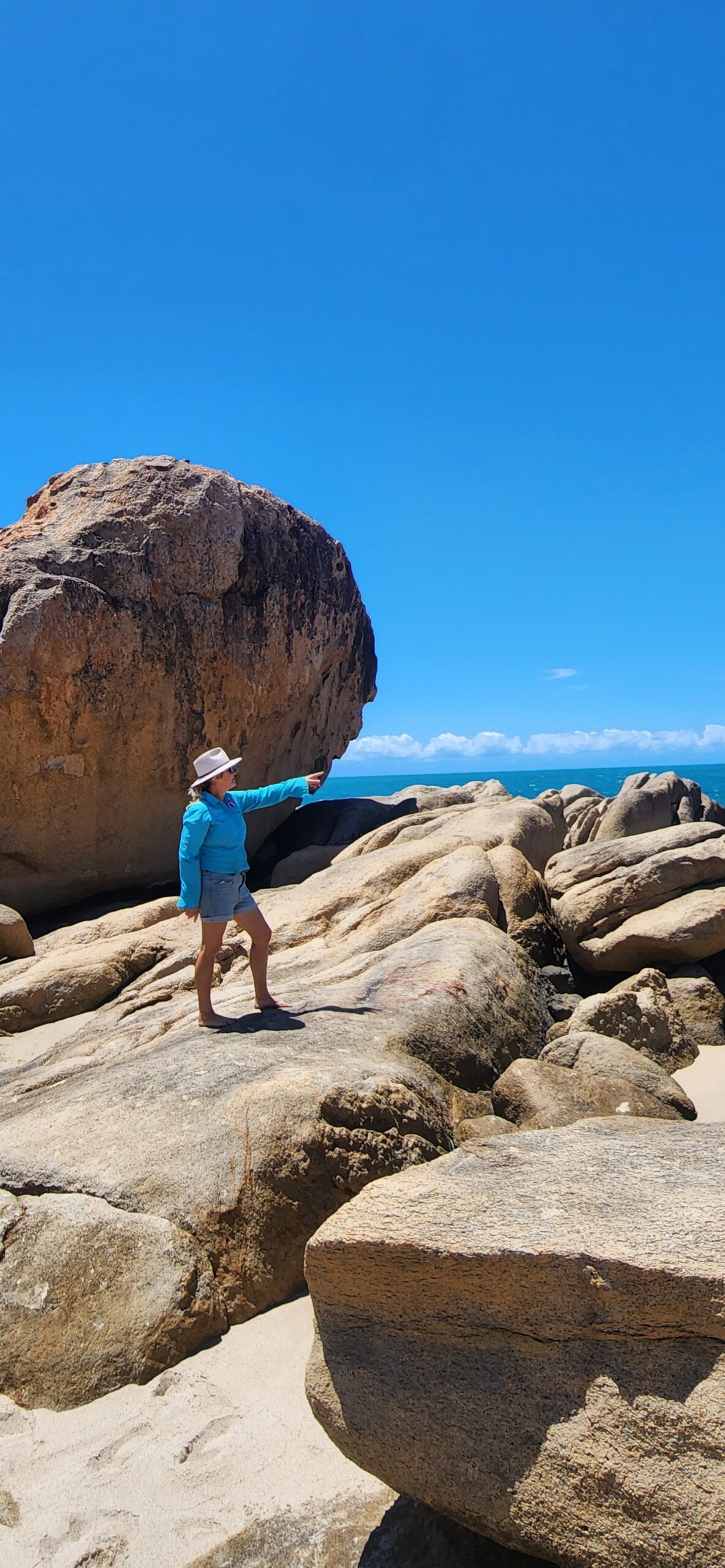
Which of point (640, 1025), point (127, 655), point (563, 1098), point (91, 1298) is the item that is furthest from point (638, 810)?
point (91, 1298)

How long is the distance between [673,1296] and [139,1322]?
229cm

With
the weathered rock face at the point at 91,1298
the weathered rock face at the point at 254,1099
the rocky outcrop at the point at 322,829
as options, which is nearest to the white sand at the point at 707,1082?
the weathered rock face at the point at 254,1099

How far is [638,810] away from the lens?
659 inches

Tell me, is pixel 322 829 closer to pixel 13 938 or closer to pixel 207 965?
pixel 13 938

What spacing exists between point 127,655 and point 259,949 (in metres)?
6.72

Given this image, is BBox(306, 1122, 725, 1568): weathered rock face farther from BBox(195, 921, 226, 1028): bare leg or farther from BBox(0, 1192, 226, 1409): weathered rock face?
BBox(195, 921, 226, 1028): bare leg

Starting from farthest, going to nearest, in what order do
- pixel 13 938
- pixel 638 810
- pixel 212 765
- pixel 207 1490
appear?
1. pixel 638 810
2. pixel 13 938
3. pixel 212 765
4. pixel 207 1490

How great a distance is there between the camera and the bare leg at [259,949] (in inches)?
258

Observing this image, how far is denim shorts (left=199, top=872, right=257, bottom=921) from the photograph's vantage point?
257 inches

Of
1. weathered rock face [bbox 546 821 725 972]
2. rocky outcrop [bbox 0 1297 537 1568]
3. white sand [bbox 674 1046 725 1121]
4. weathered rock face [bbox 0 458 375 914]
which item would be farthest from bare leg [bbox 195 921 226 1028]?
weathered rock face [bbox 0 458 375 914]

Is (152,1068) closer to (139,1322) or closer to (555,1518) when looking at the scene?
(139,1322)

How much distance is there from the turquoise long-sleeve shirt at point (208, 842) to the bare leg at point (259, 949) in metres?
0.32

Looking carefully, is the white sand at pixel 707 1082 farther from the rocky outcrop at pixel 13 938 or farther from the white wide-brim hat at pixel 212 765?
the rocky outcrop at pixel 13 938

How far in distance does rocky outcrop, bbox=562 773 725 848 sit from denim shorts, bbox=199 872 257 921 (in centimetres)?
895
